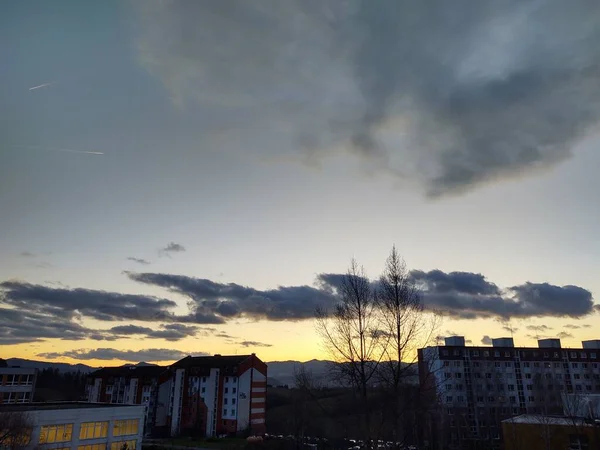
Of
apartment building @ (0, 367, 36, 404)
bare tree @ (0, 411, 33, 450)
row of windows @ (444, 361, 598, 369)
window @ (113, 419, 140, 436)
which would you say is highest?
row of windows @ (444, 361, 598, 369)

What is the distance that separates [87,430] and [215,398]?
32340 millimetres

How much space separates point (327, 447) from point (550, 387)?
48.8 metres

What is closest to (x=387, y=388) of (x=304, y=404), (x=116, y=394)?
(x=304, y=404)

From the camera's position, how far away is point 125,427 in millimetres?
53500

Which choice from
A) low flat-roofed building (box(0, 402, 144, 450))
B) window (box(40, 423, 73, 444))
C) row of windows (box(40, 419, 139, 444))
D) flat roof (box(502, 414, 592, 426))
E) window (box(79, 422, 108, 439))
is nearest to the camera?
flat roof (box(502, 414, 592, 426))

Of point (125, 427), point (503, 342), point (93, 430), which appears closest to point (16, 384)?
point (125, 427)

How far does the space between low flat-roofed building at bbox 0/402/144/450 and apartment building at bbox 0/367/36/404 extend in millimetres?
19931

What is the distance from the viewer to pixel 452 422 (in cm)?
7206

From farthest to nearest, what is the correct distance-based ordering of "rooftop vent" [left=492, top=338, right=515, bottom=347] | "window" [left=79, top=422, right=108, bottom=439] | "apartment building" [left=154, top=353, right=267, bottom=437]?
"rooftop vent" [left=492, top=338, right=515, bottom=347] < "apartment building" [left=154, top=353, right=267, bottom=437] < "window" [left=79, top=422, right=108, bottom=439]

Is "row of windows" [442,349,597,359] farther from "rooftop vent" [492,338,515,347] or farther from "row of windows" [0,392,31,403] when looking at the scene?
"row of windows" [0,392,31,403]

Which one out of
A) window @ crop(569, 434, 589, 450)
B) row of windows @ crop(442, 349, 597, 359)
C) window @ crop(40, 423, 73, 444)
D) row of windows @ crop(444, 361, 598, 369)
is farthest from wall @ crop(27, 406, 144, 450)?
row of windows @ crop(444, 361, 598, 369)

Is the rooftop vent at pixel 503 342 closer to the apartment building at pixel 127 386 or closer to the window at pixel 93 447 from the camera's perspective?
the apartment building at pixel 127 386

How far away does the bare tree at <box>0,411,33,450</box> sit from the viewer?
1460 inches

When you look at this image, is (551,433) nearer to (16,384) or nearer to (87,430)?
(87,430)
